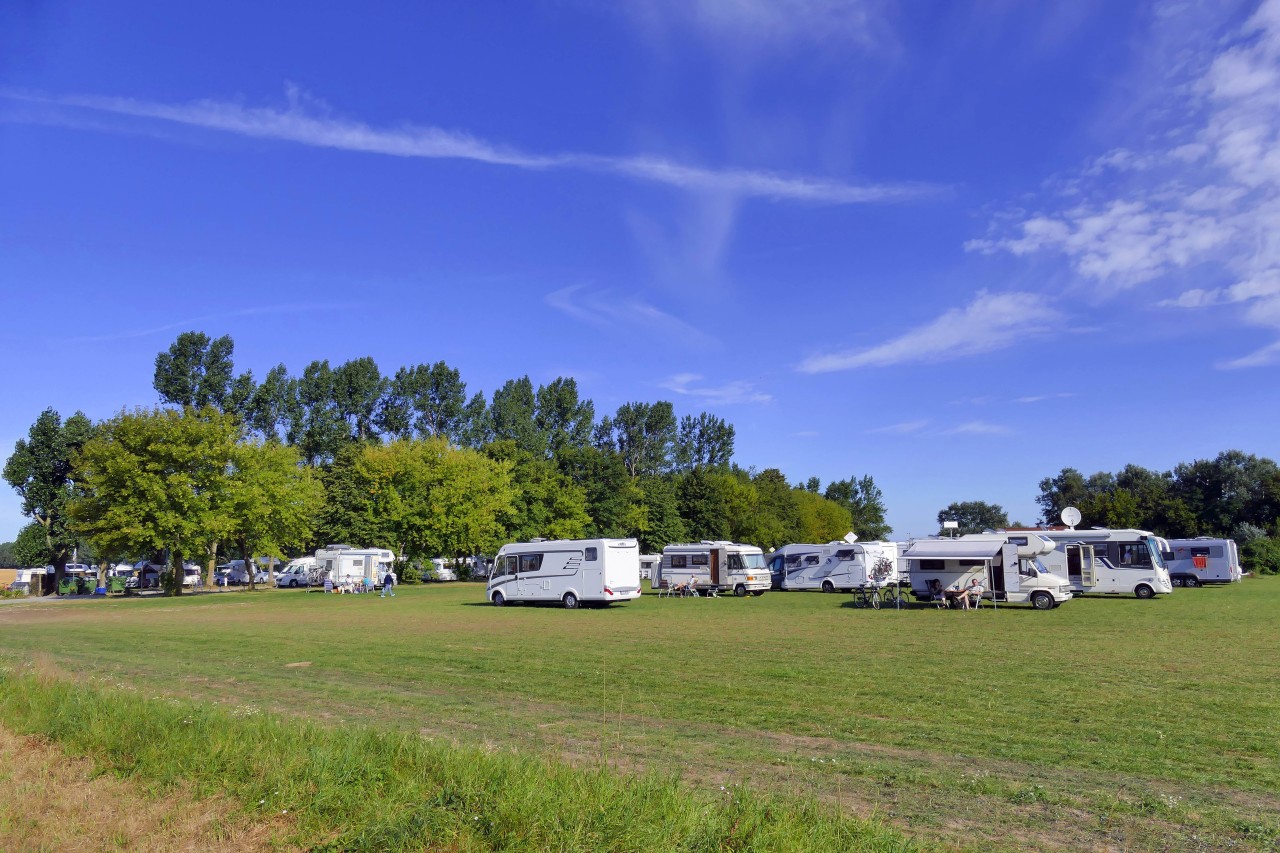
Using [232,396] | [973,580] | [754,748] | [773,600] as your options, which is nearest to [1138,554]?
[973,580]

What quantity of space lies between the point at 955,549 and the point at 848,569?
13768mm

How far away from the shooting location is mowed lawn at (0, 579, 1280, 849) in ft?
21.8

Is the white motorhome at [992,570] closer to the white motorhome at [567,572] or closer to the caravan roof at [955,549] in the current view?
the caravan roof at [955,549]

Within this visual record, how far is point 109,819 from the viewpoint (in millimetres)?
6055

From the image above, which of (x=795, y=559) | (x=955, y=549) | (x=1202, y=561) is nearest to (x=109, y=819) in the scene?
(x=955, y=549)

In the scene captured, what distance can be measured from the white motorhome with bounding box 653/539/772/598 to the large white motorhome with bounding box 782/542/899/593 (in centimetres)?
440

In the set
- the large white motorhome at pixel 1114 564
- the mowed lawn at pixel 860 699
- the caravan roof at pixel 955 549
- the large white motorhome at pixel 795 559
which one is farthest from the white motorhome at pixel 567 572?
the large white motorhome at pixel 1114 564

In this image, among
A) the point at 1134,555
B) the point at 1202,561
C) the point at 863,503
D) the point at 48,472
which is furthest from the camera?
the point at 863,503

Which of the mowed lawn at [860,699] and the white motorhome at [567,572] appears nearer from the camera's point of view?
the mowed lawn at [860,699]

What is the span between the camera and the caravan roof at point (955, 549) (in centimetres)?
2894

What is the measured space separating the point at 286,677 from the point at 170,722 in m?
6.12

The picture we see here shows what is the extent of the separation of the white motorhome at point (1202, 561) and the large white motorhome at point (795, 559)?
18769 mm

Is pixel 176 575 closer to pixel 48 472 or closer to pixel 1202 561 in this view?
pixel 48 472

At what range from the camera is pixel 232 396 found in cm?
7131
